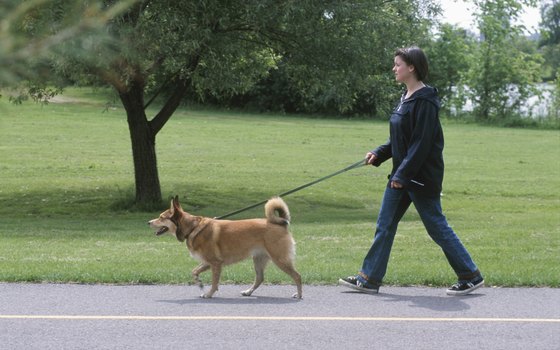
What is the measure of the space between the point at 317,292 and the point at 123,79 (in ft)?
26.0

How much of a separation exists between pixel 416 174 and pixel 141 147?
38.6 ft

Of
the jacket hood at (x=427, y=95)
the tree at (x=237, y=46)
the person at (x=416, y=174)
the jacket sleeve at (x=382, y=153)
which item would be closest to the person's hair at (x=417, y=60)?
the person at (x=416, y=174)

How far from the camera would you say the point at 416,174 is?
841 centimetres

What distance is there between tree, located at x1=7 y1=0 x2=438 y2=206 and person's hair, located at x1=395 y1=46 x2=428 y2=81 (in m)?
6.70

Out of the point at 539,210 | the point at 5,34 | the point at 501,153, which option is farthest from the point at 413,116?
the point at 501,153

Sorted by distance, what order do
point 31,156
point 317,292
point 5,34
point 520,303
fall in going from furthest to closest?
point 31,156 < point 317,292 < point 520,303 < point 5,34

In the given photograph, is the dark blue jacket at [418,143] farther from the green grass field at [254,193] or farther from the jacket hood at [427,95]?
the green grass field at [254,193]

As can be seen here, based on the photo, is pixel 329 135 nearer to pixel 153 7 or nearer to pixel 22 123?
pixel 22 123

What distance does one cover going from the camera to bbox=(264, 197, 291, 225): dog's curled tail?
28.5 feet

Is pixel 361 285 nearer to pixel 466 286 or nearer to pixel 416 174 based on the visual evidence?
pixel 466 286

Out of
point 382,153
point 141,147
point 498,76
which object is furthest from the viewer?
point 498,76

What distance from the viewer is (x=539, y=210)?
763 inches

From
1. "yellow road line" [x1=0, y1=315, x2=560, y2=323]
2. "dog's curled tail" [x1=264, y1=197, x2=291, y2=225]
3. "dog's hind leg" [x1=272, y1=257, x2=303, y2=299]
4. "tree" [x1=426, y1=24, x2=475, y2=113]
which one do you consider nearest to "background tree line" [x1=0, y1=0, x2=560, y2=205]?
"dog's curled tail" [x1=264, y1=197, x2=291, y2=225]

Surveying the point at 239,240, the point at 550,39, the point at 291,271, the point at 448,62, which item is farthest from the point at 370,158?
the point at 550,39
